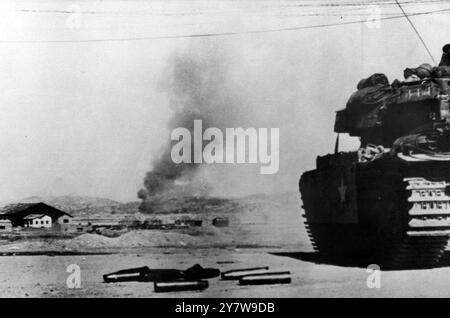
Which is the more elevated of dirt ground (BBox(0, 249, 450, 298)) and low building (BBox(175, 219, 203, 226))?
low building (BBox(175, 219, 203, 226))

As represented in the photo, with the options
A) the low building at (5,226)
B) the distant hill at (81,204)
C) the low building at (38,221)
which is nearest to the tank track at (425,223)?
the distant hill at (81,204)

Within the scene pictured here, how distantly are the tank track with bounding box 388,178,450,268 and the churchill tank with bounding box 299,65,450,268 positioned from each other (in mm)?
17

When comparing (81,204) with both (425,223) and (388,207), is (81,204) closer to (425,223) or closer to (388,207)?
(388,207)

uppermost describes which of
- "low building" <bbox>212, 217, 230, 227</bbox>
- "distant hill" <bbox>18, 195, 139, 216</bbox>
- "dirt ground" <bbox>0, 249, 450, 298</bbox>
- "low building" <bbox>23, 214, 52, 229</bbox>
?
"distant hill" <bbox>18, 195, 139, 216</bbox>

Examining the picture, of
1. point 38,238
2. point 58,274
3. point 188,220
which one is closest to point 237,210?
point 188,220

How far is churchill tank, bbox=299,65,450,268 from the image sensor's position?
14.5 metres

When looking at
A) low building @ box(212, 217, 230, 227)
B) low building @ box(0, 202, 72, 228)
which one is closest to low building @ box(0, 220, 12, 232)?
low building @ box(0, 202, 72, 228)

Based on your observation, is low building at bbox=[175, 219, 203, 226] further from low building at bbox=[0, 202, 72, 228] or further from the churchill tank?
the churchill tank

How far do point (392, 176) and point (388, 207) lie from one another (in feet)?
1.94

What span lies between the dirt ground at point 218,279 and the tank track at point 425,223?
388mm

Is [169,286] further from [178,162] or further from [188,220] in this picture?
[188,220]

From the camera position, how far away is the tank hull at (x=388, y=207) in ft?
47.3

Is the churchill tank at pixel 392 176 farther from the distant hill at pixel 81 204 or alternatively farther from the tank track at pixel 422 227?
the distant hill at pixel 81 204

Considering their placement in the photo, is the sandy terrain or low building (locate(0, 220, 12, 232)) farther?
low building (locate(0, 220, 12, 232))
